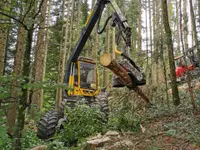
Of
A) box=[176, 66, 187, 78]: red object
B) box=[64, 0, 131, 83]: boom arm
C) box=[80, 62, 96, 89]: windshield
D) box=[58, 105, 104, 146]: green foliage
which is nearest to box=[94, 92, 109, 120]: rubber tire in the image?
box=[80, 62, 96, 89]: windshield

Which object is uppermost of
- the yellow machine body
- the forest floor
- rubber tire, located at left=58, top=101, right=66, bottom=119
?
the yellow machine body

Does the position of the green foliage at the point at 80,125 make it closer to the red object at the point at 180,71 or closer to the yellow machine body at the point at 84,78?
the yellow machine body at the point at 84,78

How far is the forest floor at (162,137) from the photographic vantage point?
4609 mm

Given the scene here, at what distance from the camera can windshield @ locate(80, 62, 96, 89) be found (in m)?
8.61

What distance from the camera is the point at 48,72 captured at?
2116cm

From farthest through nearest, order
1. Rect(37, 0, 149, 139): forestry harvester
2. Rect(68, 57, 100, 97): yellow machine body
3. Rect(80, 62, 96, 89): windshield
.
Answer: Rect(80, 62, 96, 89): windshield, Rect(68, 57, 100, 97): yellow machine body, Rect(37, 0, 149, 139): forestry harvester

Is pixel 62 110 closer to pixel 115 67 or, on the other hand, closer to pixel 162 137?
pixel 115 67

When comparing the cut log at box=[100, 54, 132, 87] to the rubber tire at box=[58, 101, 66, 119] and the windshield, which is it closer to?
the rubber tire at box=[58, 101, 66, 119]

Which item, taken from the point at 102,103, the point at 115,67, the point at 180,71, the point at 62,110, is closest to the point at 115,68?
the point at 115,67

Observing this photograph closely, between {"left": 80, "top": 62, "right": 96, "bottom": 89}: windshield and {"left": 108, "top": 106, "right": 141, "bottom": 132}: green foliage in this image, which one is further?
{"left": 80, "top": 62, "right": 96, "bottom": 89}: windshield

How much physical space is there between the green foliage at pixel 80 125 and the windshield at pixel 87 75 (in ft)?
7.27

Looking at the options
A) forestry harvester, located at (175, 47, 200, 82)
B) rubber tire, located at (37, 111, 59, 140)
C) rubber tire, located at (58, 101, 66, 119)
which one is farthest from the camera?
forestry harvester, located at (175, 47, 200, 82)

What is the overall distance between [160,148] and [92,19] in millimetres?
4620

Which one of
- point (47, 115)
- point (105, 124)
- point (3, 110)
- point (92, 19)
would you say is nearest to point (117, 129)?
point (105, 124)
